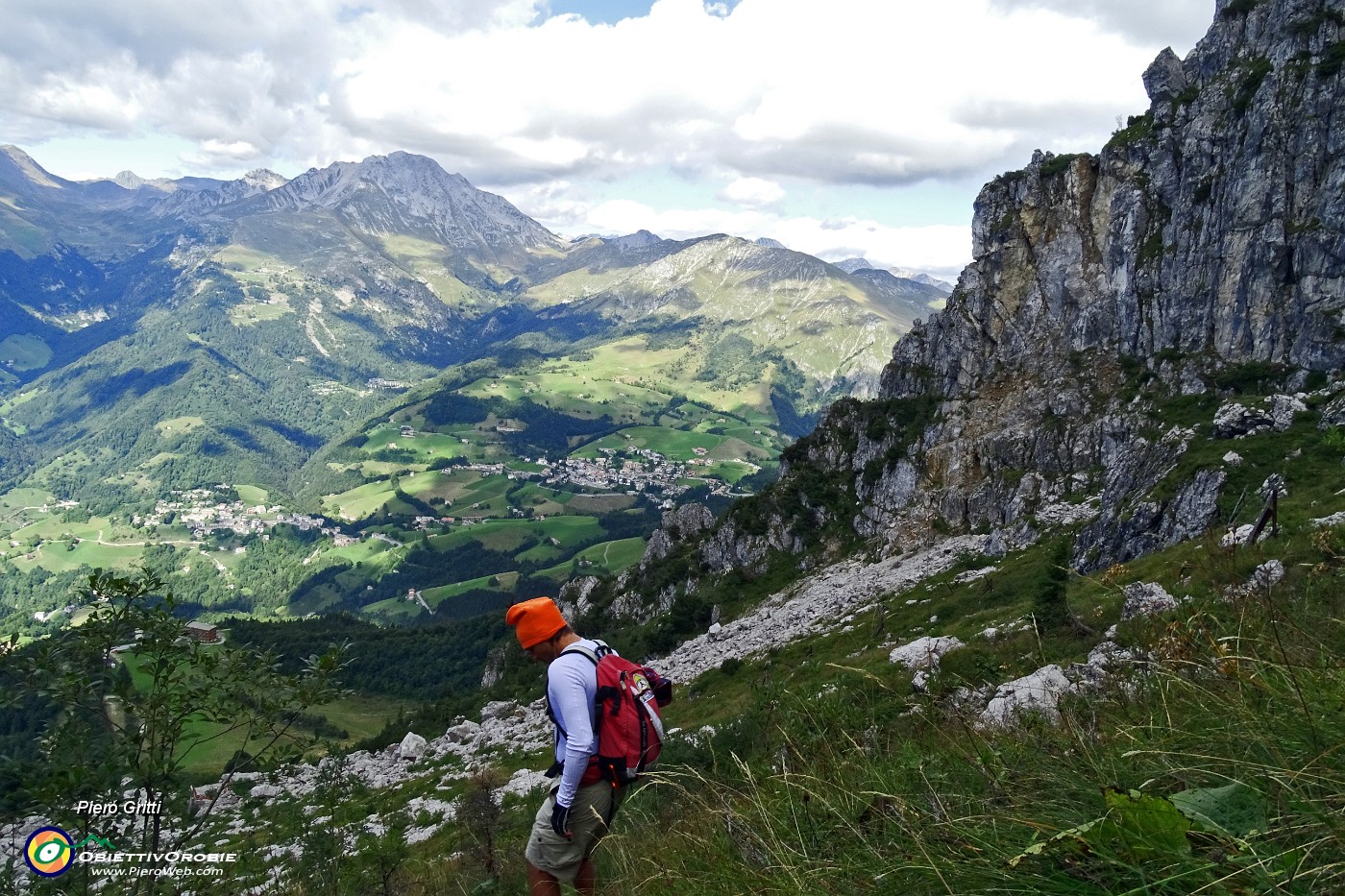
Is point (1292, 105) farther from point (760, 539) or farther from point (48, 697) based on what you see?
point (48, 697)

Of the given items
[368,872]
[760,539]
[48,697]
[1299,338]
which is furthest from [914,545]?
[48,697]

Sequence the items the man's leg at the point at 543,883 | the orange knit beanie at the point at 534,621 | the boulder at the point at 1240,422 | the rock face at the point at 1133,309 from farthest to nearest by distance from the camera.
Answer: the rock face at the point at 1133,309, the boulder at the point at 1240,422, the orange knit beanie at the point at 534,621, the man's leg at the point at 543,883

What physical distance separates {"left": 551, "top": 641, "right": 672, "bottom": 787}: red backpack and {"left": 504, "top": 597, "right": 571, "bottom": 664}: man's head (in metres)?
0.30

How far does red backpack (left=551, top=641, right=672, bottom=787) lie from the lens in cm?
686

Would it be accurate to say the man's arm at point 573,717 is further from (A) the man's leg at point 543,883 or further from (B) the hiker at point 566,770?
(A) the man's leg at point 543,883

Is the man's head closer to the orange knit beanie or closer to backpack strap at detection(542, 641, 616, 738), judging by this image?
the orange knit beanie

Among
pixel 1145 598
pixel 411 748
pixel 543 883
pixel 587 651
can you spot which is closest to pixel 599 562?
pixel 411 748

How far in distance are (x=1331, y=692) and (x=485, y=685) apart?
80.6m

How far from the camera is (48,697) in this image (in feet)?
23.9

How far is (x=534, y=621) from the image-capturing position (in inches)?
295

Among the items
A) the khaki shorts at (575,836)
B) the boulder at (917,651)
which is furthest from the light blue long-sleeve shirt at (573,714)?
the boulder at (917,651)

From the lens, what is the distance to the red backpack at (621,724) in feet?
22.5

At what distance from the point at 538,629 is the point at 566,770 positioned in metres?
1.46

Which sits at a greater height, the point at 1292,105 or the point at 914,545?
the point at 1292,105
